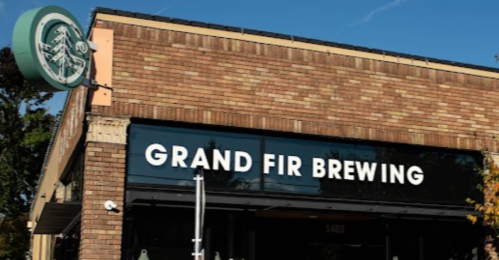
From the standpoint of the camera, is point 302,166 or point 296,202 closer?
point 296,202

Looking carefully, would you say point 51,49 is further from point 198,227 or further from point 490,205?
point 490,205

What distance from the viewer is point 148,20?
12102 mm

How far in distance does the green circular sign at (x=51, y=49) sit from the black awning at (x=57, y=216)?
2.57 metres

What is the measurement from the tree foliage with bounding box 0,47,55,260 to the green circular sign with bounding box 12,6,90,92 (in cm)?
3414

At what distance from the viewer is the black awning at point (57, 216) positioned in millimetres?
12861

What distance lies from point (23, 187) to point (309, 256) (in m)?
36.8

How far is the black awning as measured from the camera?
12861 millimetres

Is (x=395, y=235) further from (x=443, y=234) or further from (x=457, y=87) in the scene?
(x=457, y=87)

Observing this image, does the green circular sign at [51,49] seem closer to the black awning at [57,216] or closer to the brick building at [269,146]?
the brick building at [269,146]

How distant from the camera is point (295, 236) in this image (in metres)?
13.4

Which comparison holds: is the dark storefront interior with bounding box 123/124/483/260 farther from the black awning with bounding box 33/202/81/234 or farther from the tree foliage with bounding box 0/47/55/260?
the tree foliage with bounding box 0/47/55/260

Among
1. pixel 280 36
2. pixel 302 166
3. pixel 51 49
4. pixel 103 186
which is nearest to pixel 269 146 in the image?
pixel 302 166

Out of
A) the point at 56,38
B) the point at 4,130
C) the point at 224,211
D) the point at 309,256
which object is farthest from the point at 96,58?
the point at 4,130

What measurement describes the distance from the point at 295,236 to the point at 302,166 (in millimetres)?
1470
